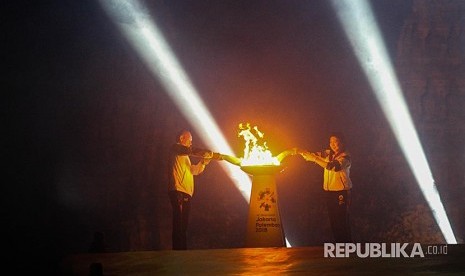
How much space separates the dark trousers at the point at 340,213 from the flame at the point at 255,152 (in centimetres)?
100

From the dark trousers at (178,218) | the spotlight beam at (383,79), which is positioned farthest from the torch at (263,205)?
the spotlight beam at (383,79)

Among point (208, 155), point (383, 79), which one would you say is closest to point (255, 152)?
point (208, 155)

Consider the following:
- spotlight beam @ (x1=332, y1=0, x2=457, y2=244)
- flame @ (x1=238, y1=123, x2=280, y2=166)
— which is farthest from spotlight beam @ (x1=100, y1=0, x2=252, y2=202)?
spotlight beam @ (x1=332, y1=0, x2=457, y2=244)

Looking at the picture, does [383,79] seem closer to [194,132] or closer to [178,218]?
[194,132]

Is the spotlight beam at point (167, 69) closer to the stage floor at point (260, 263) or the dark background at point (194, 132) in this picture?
the dark background at point (194, 132)

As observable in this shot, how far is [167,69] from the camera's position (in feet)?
39.2

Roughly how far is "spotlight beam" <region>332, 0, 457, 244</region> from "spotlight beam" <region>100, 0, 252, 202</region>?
3311 millimetres

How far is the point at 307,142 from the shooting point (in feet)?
38.1

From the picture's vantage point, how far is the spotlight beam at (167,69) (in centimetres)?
1177

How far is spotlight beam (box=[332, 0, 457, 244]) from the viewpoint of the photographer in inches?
441

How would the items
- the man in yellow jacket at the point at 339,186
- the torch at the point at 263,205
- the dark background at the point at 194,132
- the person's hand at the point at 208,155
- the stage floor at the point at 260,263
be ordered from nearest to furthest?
the stage floor at the point at 260,263 < the man in yellow jacket at the point at 339,186 < the torch at the point at 263,205 < the person's hand at the point at 208,155 < the dark background at the point at 194,132

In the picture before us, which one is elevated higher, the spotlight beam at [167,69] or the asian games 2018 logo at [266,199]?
the spotlight beam at [167,69]

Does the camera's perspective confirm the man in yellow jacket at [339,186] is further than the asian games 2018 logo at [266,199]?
No

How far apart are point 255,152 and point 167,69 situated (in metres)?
3.99
